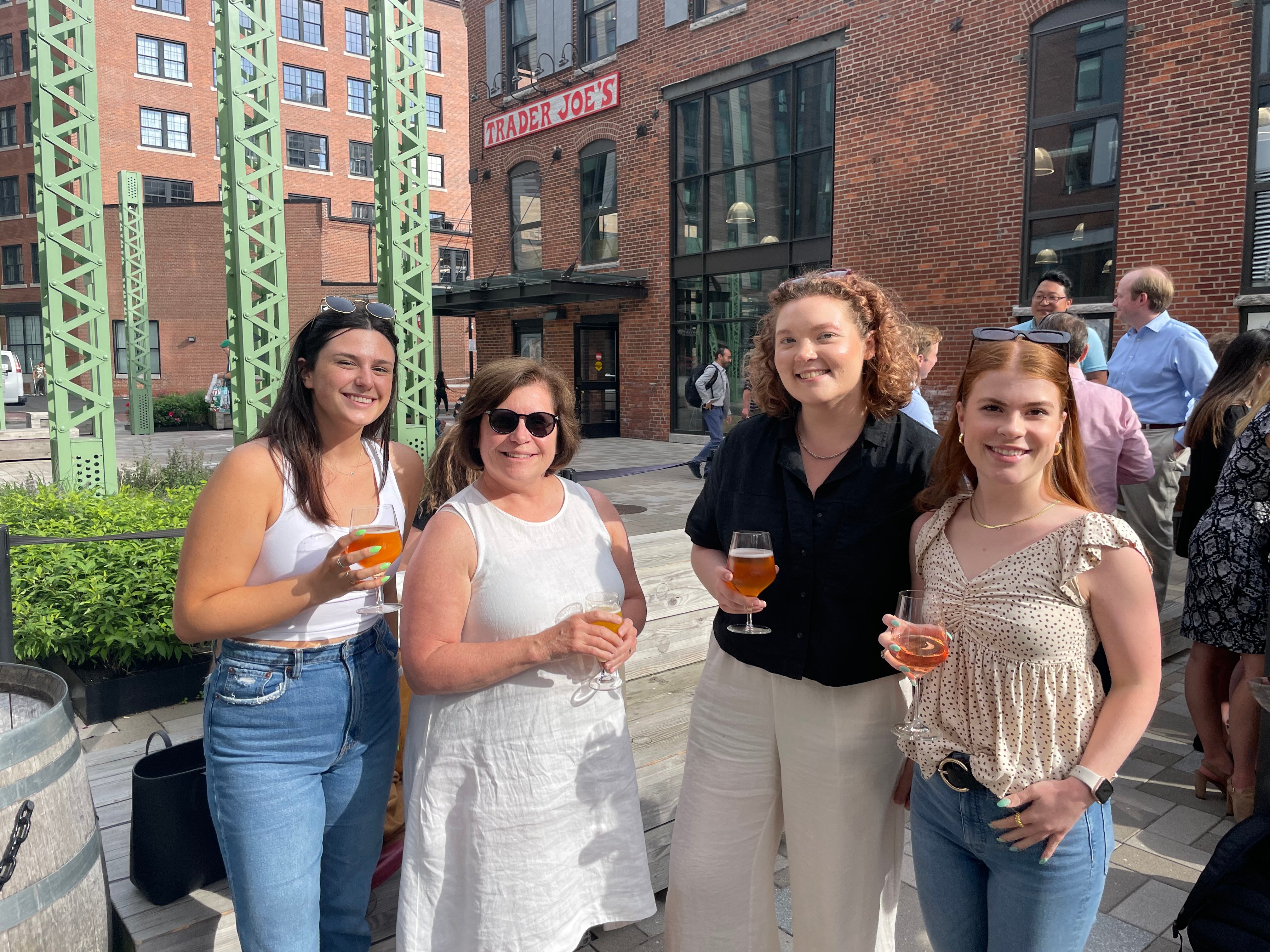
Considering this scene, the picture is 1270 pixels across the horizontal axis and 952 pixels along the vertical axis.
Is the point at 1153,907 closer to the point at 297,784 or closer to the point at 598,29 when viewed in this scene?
the point at 297,784

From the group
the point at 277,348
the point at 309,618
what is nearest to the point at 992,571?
the point at 309,618

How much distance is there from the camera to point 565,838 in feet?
6.61

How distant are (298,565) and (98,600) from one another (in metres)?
3.07

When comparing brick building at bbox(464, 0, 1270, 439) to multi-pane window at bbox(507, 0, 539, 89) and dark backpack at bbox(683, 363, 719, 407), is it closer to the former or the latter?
multi-pane window at bbox(507, 0, 539, 89)

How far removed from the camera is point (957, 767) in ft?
5.91

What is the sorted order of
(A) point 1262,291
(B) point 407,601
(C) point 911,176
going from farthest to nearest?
1. (C) point 911,176
2. (A) point 1262,291
3. (B) point 407,601

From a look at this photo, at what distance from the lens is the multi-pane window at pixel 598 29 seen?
17.2m

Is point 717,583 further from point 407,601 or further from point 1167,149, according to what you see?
point 1167,149

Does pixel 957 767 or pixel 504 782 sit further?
pixel 504 782

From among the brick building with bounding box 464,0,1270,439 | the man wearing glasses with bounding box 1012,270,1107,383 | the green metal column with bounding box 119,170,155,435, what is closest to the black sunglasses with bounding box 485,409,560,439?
the man wearing glasses with bounding box 1012,270,1107,383

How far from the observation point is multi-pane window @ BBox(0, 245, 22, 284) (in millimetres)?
39844

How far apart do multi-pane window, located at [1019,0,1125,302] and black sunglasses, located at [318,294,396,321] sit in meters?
11.3

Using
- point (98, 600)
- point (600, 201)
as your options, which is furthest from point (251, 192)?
point (600, 201)

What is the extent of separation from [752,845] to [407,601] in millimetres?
1044
